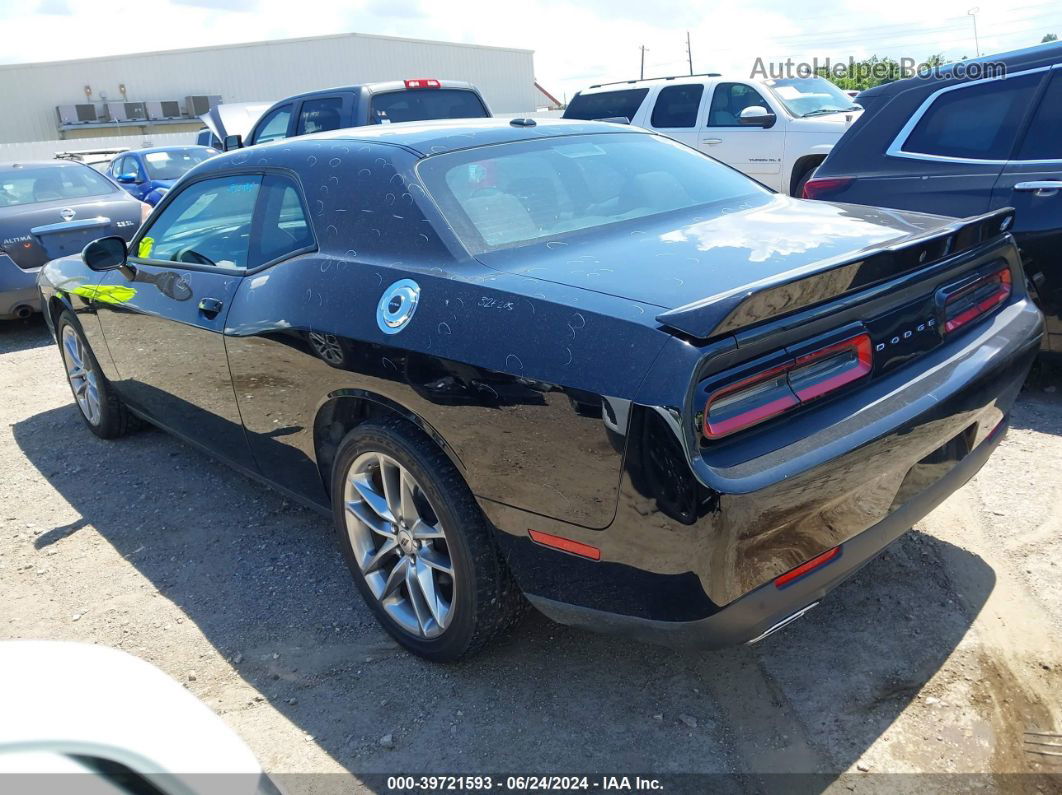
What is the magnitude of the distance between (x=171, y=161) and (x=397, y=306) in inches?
491

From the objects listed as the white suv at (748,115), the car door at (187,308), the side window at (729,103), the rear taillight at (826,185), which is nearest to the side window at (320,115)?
the white suv at (748,115)

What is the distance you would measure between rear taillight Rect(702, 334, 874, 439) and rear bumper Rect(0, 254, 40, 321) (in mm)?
6982

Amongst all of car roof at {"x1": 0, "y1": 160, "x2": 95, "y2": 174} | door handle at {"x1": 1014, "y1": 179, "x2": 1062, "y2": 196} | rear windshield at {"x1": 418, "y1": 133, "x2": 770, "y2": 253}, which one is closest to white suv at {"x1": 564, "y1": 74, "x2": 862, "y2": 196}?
door handle at {"x1": 1014, "y1": 179, "x2": 1062, "y2": 196}

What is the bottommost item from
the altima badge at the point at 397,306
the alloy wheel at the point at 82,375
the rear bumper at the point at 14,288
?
the rear bumper at the point at 14,288

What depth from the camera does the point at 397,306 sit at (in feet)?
8.46

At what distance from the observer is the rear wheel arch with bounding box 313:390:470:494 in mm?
2490

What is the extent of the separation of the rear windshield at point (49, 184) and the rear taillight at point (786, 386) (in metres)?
7.76

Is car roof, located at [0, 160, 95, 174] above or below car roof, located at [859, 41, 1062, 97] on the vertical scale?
below

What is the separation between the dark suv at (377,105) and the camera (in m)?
8.42

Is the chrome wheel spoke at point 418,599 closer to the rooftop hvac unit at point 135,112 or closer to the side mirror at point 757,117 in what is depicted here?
the side mirror at point 757,117

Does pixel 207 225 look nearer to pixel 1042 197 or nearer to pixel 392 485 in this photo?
pixel 392 485

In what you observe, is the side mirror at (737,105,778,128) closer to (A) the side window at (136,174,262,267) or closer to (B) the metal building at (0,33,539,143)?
(A) the side window at (136,174,262,267)

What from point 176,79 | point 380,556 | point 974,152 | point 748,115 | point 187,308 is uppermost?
point 974,152

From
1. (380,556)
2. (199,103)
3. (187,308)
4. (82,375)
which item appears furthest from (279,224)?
(199,103)
